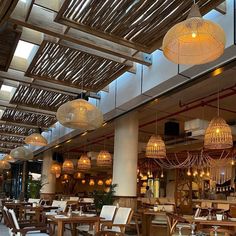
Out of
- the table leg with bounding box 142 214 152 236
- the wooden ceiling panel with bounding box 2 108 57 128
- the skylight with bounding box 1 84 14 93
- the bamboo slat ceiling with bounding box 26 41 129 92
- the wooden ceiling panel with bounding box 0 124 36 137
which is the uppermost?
the skylight with bounding box 1 84 14 93

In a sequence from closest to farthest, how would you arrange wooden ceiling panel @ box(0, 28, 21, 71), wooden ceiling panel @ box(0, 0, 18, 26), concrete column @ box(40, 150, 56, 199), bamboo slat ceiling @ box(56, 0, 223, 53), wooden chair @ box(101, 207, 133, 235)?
wooden ceiling panel @ box(0, 0, 18, 26) → bamboo slat ceiling @ box(56, 0, 223, 53) → wooden ceiling panel @ box(0, 28, 21, 71) → wooden chair @ box(101, 207, 133, 235) → concrete column @ box(40, 150, 56, 199)

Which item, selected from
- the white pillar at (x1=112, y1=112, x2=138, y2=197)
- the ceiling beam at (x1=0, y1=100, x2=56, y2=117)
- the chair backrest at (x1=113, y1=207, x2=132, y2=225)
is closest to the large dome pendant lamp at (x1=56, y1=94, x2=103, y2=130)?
the chair backrest at (x1=113, y1=207, x2=132, y2=225)

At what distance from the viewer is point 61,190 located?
30.0 metres

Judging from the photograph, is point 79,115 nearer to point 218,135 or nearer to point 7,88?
point 218,135

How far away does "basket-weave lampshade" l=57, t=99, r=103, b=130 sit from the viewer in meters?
6.10

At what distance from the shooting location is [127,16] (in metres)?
4.99

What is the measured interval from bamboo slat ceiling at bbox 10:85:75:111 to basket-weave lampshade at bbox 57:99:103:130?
2.64 metres

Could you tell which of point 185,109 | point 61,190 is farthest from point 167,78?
point 61,190

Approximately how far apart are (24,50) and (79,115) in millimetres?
2353

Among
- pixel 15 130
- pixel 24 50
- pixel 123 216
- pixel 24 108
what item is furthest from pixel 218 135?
pixel 15 130

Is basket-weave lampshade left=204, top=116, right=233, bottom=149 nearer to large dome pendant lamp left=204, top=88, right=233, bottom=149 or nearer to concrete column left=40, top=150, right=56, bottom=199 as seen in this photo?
large dome pendant lamp left=204, top=88, right=233, bottom=149

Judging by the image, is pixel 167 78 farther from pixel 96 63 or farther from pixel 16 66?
pixel 16 66

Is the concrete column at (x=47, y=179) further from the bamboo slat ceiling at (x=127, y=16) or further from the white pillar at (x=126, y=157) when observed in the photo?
the bamboo slat ceiling at (x=127, y=16)

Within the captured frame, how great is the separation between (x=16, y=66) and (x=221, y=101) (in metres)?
5.09
